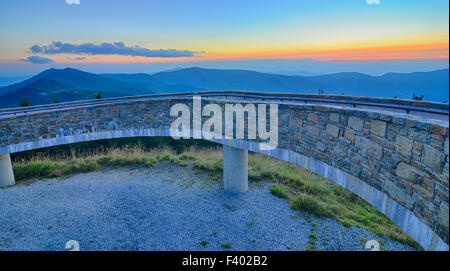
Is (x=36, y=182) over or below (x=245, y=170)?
below

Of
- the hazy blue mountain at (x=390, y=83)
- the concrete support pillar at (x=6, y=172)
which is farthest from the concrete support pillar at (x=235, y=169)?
the hazy blue mountain at (x=390, y=83)

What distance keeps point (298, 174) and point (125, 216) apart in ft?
33.6

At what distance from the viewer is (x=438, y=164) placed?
3.78 m

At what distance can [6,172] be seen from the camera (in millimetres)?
13367

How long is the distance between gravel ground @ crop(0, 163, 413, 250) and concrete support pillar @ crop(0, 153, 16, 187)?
0.51 meters

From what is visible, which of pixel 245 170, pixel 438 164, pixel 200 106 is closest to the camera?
pixel 438 164

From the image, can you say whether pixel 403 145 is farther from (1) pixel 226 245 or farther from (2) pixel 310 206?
(2) pixel 310 206

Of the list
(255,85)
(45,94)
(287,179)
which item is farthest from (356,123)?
(255,85)

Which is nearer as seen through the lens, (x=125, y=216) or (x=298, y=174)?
(x=125, y=216)

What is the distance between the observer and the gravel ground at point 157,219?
29.6 feet

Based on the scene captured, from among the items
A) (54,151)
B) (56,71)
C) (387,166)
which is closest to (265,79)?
(56,71)
